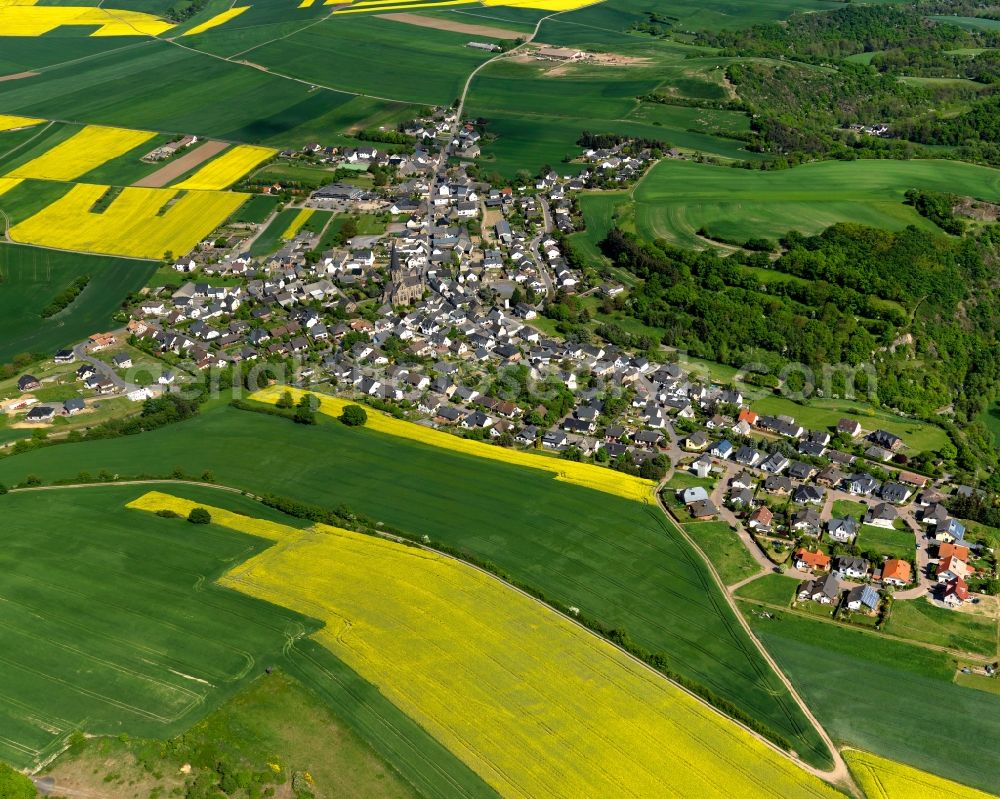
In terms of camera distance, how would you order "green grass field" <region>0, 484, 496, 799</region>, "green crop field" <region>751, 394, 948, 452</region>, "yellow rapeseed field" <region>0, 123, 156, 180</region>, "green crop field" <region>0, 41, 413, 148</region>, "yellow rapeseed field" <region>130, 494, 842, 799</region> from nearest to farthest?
"yellow rapeseed field" <region>130, 494, 842, 799</region>, "green grass field" <region>0, 484, 496, 799</region>, "green crop field" <region>751, 394, 948, 452</region>, "yellow rapeseed field" <region>0, 123, 156, 180</region>, "green crop field" <region>0, 41, 413, 148</region>

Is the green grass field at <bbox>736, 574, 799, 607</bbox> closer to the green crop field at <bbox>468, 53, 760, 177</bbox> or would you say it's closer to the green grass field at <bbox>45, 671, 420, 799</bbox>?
the green grass field at <bbox>45, 671, 420, 799</bbox>

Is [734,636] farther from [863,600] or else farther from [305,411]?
[305,411]

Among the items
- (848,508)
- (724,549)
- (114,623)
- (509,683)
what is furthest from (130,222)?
(848,508)

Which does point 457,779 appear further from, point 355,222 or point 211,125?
point 211,125

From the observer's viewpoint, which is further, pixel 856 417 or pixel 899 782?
pixel 856 417

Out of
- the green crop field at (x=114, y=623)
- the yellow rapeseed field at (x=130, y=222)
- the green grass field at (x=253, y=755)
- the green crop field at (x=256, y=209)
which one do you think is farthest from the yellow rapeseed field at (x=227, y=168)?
the green grass field at (x=253, y=755)

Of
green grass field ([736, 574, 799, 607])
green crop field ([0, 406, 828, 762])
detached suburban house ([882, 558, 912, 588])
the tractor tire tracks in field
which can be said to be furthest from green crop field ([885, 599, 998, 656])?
green crop field ([0, 406, 828, 762])

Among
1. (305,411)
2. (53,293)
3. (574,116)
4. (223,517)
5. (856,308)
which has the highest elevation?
(574,116)

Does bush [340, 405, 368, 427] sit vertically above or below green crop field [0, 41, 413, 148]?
below
